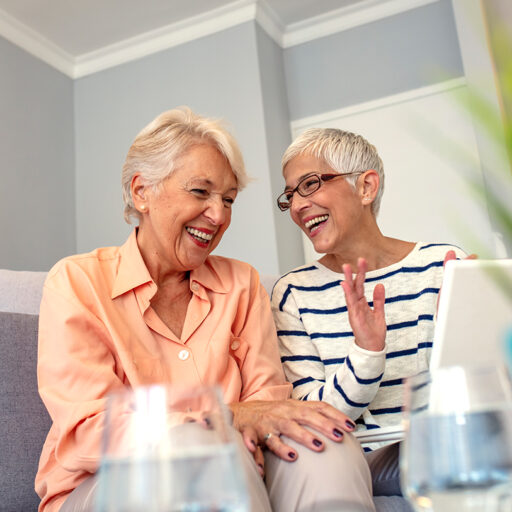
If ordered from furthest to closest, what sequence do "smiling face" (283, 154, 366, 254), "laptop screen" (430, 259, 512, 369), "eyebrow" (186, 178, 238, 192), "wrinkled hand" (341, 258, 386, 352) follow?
"smiling face" (283, 154, 366, 254)
"eyebrow" (186, 178, 238, 192)
"wrinkled hand" (341, 258, 386, 352)
"laptop screen" (430, 259, 512, 369)

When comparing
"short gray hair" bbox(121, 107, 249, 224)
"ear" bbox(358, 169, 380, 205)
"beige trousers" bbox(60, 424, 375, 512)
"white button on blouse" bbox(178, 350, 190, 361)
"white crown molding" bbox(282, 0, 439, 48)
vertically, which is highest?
"white crown molding" bbox(282, 0, 439, 48)

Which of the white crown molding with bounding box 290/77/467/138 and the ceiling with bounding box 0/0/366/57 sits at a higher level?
the ceiling with bounding box 0/0/366/57

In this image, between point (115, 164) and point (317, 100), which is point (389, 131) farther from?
point (115, 164)

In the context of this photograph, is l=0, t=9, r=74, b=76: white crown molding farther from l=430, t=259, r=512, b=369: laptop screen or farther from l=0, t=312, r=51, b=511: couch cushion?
l=430, t=259, r=512, b=369: laptop screen

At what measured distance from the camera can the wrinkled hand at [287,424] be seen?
1072 mm

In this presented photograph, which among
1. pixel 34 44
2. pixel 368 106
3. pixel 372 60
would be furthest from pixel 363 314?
pixel 34 44

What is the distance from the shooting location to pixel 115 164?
445 cm

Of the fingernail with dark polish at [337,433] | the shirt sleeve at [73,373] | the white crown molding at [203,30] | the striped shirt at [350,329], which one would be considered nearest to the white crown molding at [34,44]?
the white crown molding at [203,30]

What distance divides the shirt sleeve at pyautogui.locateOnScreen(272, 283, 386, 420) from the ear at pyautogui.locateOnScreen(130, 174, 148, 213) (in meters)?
0.49

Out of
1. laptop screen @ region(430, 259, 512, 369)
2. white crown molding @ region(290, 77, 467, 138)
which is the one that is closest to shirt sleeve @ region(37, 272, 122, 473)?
laptop screen @ region(430, 259, 512, 369)

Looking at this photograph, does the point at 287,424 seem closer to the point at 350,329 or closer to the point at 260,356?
the point at 260,356

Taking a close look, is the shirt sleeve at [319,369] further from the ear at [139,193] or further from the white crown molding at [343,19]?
the white crown molding at [343,19]

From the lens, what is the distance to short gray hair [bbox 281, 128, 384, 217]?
186 centimetres

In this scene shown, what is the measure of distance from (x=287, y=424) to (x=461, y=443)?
0.74 meters
